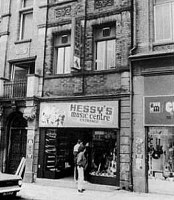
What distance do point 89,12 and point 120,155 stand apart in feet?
22.9

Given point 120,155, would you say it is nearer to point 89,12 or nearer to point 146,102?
point 146,102

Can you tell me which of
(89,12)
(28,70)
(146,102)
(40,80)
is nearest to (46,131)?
(40,80)

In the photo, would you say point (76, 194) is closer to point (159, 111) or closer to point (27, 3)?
point (159, 111)

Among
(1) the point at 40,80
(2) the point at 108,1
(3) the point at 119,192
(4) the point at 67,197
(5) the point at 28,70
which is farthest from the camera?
(5) the point at 28,70

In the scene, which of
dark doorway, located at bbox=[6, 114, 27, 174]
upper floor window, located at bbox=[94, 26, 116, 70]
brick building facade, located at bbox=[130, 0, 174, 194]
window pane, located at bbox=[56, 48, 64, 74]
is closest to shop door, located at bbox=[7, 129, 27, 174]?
dark doorway, located at bbox=[6, 114, 27, 174]

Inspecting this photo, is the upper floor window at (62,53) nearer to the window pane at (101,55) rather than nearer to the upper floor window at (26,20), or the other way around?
the window pane at (101,55)

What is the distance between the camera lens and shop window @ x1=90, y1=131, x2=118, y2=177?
41.1ft

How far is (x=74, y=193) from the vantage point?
11.0 m

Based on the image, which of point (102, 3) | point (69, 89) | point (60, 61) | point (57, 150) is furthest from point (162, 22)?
point (57, 150)

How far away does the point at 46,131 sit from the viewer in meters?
14.0

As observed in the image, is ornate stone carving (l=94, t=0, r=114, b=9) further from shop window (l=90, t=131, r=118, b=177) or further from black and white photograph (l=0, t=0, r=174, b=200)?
shop window (l=90, t=131, r=118, b=177)

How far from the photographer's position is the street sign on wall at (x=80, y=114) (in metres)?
12.3

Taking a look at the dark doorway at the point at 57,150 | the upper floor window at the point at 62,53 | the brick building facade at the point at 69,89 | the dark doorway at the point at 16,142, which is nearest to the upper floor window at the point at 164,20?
the brick building facade at the point at 69,89

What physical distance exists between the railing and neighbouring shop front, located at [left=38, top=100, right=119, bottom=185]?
5.43 ft
